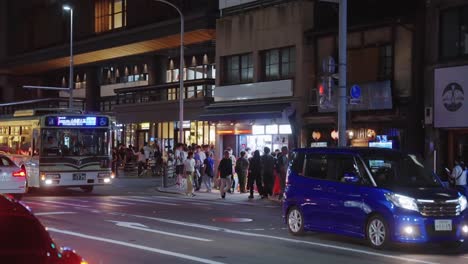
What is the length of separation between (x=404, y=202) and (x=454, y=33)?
13.1m

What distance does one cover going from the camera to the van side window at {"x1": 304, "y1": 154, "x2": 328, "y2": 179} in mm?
13740

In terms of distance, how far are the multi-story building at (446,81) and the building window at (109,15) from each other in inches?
1226

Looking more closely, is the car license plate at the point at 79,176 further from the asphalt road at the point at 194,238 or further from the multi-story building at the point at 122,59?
the multi-story building at the point at 122,59

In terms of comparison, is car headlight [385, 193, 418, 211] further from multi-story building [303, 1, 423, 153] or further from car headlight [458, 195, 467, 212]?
multi-story building [303, 1, 423, 153]

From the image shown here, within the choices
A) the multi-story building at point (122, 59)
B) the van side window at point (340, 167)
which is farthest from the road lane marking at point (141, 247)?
the multi-story building at point (122, 59)

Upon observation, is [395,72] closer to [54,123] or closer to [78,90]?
[54,123]

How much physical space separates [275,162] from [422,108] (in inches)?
229

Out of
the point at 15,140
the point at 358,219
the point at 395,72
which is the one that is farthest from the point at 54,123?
the point at 358,219

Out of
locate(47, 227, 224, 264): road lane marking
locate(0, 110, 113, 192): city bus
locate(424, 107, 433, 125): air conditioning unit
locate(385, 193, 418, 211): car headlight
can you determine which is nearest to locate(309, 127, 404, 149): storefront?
locate(424, 107, 433, 125): air conditioning unit

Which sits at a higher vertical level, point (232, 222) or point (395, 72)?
point (395, 72)

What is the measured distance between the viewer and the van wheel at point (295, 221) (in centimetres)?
1411

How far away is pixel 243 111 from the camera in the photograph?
31.2 m

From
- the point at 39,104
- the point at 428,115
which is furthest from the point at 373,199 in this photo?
the point at 39,104

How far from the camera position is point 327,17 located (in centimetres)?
2991
